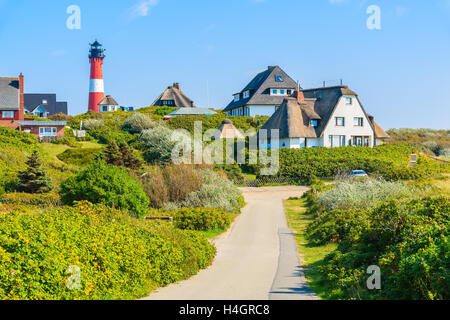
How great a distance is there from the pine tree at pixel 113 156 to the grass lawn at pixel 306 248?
13.1m

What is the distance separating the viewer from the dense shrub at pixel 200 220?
23891mm

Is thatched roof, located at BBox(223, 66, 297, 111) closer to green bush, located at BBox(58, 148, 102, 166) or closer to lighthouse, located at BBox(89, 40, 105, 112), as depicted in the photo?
lighthouse, located at BBox(89, 40, 105, 112)

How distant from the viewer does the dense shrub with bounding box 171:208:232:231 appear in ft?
78.4

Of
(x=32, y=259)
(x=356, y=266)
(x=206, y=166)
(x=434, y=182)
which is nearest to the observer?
(x=32, y=259)

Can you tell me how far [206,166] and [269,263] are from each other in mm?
18524

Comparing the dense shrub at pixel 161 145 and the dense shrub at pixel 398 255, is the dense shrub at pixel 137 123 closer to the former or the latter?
the dense shrub at pixel 161 145

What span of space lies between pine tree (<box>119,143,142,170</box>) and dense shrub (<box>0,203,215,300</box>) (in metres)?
22.4

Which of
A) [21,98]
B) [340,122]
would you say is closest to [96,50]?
[21,98]

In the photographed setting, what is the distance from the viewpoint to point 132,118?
189 feet

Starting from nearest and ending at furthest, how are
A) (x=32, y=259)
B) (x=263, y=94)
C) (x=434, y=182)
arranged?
1. (x=32, y=259)
2. (x=434, y=182)
3. (x=263, y=94)

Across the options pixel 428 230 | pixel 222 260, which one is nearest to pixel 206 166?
pixel 222 260

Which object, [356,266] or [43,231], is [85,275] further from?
[356,266]

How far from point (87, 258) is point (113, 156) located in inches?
1089

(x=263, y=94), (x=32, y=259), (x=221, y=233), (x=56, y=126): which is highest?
(x=263, y=94)
